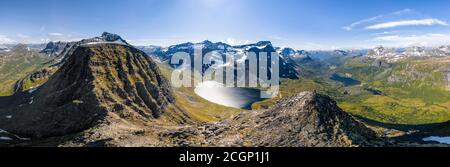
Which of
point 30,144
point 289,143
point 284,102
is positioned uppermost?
point 284,102

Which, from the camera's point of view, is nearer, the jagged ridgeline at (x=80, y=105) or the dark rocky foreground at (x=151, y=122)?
the dark rocky foreground at (x=151, y=122)

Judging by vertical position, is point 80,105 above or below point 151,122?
above

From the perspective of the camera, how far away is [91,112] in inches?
6309

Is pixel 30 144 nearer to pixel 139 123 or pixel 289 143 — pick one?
pixel 139 123

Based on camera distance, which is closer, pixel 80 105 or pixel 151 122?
pixel 80 105

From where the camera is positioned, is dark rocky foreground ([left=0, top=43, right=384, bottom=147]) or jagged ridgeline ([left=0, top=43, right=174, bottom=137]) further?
jagged ridgeline ([left=0, top=43, right=174, bottom=137])
